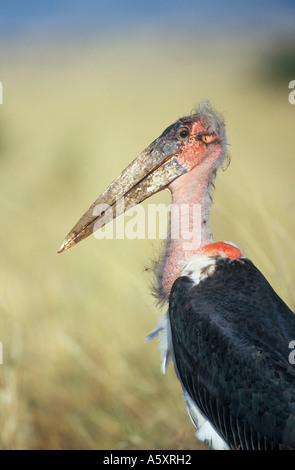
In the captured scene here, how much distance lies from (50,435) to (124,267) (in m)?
1.37

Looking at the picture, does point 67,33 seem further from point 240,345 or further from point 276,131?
point 240,345

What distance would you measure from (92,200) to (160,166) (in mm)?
2898

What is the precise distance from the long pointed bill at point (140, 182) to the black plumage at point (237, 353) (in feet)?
1.64

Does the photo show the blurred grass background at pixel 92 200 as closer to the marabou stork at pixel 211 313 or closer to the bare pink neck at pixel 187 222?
the bare pink neck at pixel 187 222

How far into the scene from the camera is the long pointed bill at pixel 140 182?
2934 millimetres

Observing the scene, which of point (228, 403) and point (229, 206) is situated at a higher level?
point (229, 206)

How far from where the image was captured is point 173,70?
31.0ft

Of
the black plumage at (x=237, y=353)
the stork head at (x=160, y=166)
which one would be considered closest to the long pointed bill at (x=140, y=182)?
the stork head at (x=160, y=166)

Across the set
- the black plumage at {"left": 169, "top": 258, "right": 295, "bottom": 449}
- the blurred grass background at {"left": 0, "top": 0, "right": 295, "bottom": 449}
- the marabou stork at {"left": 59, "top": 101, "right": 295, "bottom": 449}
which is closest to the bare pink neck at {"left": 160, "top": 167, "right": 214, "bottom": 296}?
the marabou stork at {"left": 59, "top": 101, "right": 295, "bottom": 449}

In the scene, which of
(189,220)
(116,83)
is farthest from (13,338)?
(116,83)

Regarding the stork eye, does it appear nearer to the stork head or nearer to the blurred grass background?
the stork head

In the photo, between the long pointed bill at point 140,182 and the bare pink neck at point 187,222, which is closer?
the bare pink neck at point 187,222

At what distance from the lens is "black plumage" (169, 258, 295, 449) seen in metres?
2.13

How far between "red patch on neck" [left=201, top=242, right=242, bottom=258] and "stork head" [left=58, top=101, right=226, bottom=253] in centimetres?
40
